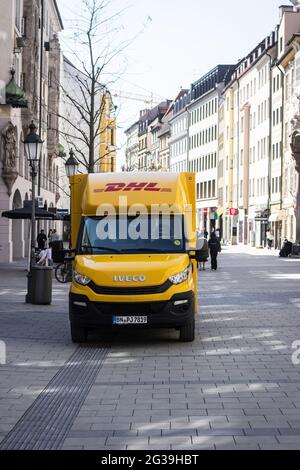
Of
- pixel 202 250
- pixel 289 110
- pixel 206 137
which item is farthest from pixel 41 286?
pixel 206 137

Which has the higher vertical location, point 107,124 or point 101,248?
point 107,124

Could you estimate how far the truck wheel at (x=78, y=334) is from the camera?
1314 centimetres

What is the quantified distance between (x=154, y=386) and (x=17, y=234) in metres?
35.4

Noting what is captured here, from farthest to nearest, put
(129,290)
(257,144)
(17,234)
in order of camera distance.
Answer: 1. (257,144)
2. (17,234)
3. (129,290)

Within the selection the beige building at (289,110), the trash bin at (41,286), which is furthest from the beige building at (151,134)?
the trash bin at (41,286)

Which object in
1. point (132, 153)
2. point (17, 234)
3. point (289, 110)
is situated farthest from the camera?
point (132, 153)

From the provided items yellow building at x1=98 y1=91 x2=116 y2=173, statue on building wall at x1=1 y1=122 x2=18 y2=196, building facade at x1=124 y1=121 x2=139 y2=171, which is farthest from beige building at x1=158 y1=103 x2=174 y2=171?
statue on building wall at x1=1 y1=122 x2=18 y2=196

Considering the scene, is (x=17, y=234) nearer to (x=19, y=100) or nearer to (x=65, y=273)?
(x=19, y=100)

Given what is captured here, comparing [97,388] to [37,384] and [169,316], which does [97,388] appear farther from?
[169,316]

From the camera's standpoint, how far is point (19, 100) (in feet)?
129

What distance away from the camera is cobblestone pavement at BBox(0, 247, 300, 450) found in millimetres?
7191

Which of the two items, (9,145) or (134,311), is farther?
(9,145)

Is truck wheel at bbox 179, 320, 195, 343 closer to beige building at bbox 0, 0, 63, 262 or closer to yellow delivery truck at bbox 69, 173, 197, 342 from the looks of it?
yellow delivery truck at bbox 69, 173, 197, 342

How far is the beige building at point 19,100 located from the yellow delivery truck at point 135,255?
57.4ft
